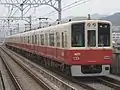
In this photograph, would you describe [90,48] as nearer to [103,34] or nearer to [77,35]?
[77,35]

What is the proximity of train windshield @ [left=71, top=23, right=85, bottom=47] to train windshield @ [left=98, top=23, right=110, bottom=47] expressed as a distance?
2.59 feet

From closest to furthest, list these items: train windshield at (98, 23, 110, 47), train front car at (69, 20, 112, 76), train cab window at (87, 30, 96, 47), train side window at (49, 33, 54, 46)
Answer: train front car at (69, 20, 112, 76) < train cab window at (87, 30, 96, 47) < train windshield at (98, 23, 110, 47) < train side window at (49, 33, 54, 46)

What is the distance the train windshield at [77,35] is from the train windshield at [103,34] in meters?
0.79

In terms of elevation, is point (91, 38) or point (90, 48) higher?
point (91, 38)

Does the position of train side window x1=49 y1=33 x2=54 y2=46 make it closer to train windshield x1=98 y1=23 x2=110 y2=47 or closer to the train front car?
the train front car

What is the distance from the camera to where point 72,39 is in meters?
15.0

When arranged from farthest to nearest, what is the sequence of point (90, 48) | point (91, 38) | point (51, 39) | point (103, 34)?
point (51, 39), point (103, 34), point (91, 38), point (90, 48)

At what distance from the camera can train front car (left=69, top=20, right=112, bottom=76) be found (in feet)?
48.7

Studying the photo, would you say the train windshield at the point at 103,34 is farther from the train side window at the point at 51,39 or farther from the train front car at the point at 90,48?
the train side window at the point at 51,39

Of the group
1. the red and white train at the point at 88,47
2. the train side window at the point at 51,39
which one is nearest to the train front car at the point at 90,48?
the red and white train at the point at 88,47

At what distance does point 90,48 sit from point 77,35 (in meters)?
0.85

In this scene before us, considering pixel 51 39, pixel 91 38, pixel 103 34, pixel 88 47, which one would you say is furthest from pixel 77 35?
pixel 51 39

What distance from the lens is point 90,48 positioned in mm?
14875

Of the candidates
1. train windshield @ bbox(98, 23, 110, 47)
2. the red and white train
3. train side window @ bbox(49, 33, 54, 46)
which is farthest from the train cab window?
A: train side window @ bbox(49, 33, 54, 46)
